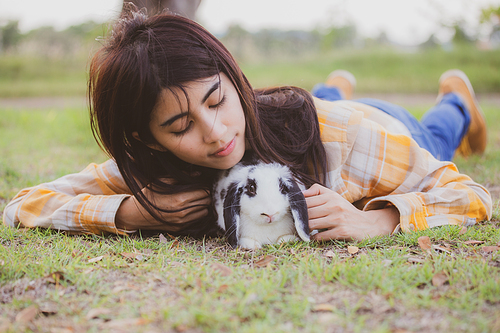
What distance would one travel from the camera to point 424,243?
1963 millimetres

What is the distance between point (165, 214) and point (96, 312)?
0.82 metres

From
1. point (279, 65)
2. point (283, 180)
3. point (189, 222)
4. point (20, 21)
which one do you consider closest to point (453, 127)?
point (283, 180)

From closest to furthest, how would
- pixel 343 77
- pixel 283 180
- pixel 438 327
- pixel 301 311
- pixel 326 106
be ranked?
pixel 438 327
pixel 301 311
pixel 283 180
pixel 326 106
pixel 343 77

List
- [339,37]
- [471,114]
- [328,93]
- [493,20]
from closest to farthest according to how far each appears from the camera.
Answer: [471,114] → [328,93] → [493,20] → [339,37]

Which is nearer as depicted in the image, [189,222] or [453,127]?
[189,222]

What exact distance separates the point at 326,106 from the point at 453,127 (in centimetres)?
182

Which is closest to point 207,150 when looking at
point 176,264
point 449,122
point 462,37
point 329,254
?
point 176,264

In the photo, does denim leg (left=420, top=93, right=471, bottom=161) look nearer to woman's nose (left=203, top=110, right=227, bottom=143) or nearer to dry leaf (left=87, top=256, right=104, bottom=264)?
woman's nose (left=203, top=110, right=227, bottom=143)

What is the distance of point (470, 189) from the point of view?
2230 millimetres

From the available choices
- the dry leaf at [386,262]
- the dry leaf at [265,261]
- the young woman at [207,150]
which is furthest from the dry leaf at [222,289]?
the dry leaf at [386,262]

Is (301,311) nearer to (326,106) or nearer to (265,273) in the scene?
(265,273)

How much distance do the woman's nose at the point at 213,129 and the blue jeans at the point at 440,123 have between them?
6.25 ft

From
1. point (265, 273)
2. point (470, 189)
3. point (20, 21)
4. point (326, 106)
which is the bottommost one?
point (265, 273)

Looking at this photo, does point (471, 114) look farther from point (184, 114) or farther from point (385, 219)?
point (184, 114)
